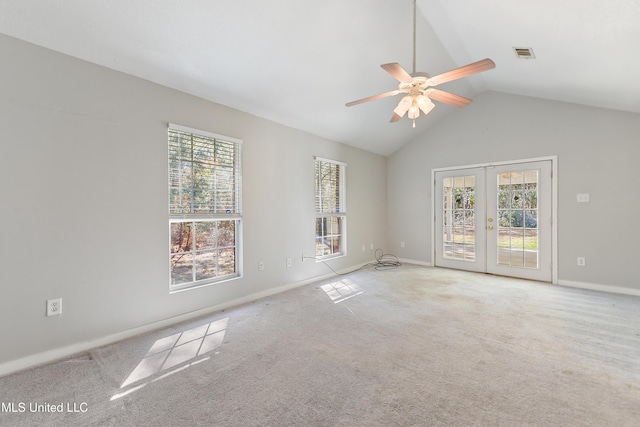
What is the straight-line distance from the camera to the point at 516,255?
4.75 m

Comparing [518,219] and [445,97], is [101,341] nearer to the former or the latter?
[445,97]

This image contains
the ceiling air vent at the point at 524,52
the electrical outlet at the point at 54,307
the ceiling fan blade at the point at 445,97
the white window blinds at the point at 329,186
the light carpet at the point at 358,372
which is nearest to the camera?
the light carpet at the point at 358,372

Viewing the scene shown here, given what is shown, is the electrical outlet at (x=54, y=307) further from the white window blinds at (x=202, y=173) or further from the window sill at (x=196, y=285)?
the white window blinds at (x=202, y=173)

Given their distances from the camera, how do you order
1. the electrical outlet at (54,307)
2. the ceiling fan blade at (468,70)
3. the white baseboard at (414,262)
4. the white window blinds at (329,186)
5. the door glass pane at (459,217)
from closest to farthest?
the ceiling fan blade at (468,70) → the electrical outlet at (54,307) → the white window blinds at (329,186) → the door glass pane at (459,217) → the white baseboard at (414,262)

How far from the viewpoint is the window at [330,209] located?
4.78 metres

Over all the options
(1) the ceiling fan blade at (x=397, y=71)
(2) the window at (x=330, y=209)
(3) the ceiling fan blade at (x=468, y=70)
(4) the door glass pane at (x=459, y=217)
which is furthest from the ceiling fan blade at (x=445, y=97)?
(4) the door glass pane at (x=459, y=217)

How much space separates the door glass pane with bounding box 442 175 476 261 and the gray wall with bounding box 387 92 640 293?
1.32 feet

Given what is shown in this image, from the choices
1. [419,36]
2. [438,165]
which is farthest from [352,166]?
[419,36]

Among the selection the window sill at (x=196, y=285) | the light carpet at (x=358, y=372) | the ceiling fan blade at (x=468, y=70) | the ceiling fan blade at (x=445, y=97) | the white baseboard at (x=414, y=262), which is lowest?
the light carpet at (x=358, y=372)

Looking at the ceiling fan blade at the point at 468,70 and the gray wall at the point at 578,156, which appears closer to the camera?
the ceiling fan blade at the point at 468,70

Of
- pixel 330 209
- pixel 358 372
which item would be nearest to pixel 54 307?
pixel 358 372

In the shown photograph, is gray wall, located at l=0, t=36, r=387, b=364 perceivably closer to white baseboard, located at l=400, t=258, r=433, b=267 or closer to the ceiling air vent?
the ceiling air vent

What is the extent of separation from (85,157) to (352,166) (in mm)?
4010

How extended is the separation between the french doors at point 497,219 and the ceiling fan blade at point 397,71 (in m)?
3.55
